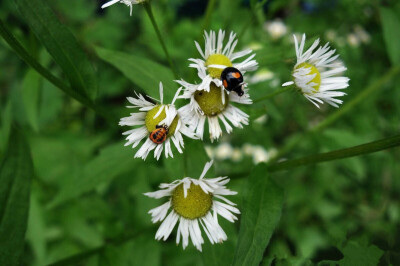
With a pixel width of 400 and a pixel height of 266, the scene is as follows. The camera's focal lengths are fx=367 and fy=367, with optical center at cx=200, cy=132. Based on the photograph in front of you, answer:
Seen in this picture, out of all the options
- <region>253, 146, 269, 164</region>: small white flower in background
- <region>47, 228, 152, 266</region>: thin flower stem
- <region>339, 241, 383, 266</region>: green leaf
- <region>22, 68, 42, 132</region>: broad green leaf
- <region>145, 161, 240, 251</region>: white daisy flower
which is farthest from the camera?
<region>253, 146, 269, 164</region>: small white flower in background

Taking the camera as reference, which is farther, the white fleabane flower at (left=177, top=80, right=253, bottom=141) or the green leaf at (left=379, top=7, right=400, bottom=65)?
the green leaf at (left=379, top=7, right=400, bottom=65)

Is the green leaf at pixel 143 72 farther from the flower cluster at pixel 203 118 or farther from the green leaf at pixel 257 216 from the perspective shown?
the green leaf at pixel 257 216

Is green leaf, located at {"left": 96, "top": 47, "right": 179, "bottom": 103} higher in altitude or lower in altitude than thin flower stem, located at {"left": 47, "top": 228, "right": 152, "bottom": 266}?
higher

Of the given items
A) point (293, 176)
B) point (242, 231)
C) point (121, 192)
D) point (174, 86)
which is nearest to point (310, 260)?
point (242, 231)

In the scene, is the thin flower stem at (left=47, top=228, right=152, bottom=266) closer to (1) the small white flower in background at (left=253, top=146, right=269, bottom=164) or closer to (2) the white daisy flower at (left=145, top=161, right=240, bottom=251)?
(2) the white daisy flower at (left=145, top=161, right=240, bottom=251)

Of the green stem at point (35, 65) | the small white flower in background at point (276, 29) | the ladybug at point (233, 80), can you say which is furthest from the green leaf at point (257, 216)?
the small white flower in background at point (276, 29)

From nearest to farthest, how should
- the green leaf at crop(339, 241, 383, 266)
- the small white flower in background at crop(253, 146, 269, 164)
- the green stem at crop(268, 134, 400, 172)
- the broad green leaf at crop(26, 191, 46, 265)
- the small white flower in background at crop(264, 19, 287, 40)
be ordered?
the green leaf at crop(339, 241, 383, 266) < the green stem at crop(268, 134, 400, 172) < the broad green leaf at crop(26, 191, 46, 265) < the small white flower in background at crop(253, 146, 269, 164) < the small white flower in background at crop(264, 19, 287, 40)

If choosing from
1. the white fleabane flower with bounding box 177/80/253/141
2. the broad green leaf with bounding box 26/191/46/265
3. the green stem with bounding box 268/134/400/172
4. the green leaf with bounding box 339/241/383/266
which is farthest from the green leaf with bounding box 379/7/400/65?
the broad green leaf with bounding box 26/191/46/265
